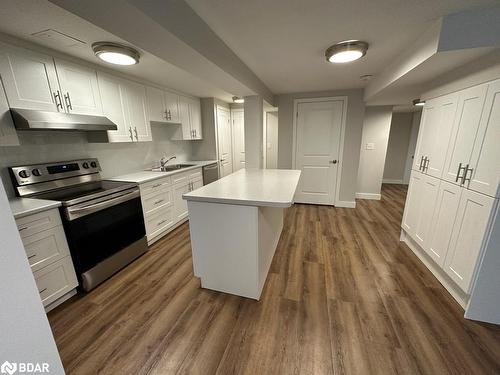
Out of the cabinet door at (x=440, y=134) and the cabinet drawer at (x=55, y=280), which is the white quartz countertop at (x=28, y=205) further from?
the cabinet door at (x=440, y=134)

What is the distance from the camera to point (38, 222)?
61.2 inches

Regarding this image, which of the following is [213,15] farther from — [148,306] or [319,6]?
[148,306]

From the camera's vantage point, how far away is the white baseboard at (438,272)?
67.8 inches

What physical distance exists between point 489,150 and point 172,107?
3.70 meters

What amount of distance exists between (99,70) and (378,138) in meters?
4.81

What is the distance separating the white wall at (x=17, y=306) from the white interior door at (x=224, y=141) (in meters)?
3.81

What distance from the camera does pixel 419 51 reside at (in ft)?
5.48

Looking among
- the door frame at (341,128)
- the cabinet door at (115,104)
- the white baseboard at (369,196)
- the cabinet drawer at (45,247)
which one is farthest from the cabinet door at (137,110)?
the white baseboard at (369,196)

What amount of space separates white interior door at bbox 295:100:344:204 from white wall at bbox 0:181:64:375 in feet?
13.0

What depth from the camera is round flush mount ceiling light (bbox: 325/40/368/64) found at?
179 cm

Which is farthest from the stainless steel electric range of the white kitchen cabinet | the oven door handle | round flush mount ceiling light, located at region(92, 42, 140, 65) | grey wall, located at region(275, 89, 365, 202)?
grey wall, located at region(275, 89, 365, 202)

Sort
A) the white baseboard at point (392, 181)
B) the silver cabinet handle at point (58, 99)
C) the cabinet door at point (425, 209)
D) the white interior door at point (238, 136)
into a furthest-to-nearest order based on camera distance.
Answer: the white baseboard at point (392, 181) < the white interior door at point (238, 136) < the cabinet door at point (425, 209) < the silver cabinet handle at point (58, 99)

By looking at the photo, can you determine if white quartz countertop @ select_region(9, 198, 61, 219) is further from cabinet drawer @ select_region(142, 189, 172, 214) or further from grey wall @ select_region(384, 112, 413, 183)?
grey wall @ select_region(384, 112, 413, 183)

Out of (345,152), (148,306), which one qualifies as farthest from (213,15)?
(345,152)
